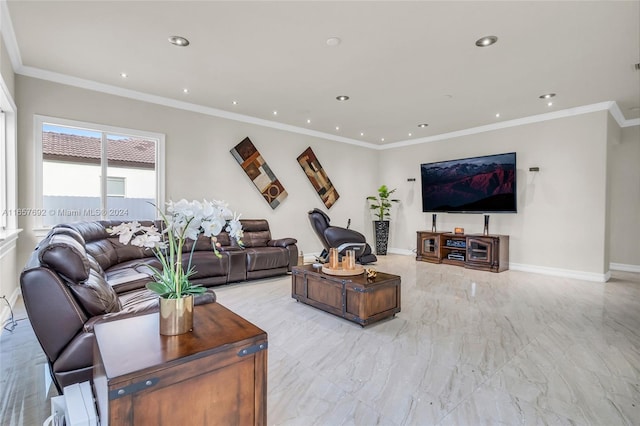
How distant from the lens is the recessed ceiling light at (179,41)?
3201 millimetres

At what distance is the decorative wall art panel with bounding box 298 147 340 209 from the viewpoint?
6973 mm

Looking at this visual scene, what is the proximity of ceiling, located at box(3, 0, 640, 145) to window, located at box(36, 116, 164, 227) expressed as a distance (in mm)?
682

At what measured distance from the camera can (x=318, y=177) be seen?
7199mm

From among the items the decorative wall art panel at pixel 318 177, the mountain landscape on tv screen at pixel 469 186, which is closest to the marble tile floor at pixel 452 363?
the mountain landscape on tv screen at pixel 469 186

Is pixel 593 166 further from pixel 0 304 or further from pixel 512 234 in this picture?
pixel 0 304

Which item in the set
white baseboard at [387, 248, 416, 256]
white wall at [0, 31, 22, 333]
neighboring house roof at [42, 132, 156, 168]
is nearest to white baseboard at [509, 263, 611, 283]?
white baseboard at [387, 248, 416, 256]

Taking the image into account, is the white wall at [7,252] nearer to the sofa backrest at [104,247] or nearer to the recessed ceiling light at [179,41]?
the sofa backrest at [104,247]

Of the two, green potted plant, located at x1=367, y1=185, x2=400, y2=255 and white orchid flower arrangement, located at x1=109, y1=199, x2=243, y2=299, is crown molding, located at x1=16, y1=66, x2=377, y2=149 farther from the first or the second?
white orchid flower arrangement, located at x1=109, y1=199, x2=243, y2=299

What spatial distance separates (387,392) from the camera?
6.58 feet

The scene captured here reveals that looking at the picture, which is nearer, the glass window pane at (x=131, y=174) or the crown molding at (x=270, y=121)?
the crown molding at (x=270, y=121)

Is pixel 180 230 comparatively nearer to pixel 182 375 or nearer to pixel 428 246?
pixel 182 375

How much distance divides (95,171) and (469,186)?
261 inches

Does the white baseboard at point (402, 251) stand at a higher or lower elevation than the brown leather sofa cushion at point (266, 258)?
lower

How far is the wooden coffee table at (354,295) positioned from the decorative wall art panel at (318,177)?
3662mm
